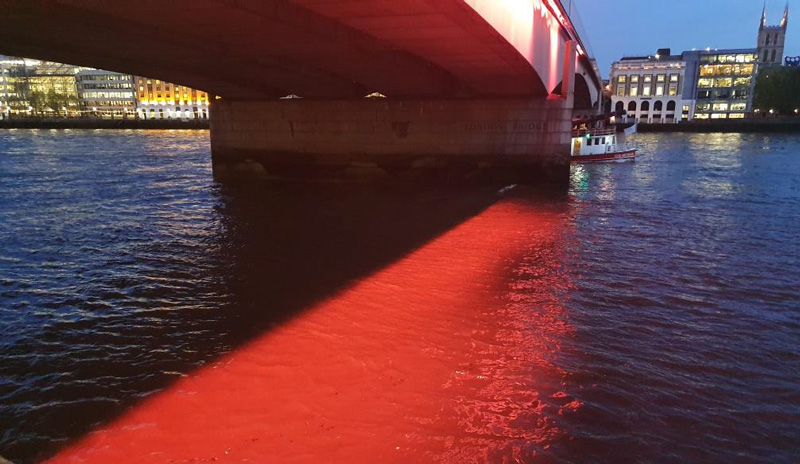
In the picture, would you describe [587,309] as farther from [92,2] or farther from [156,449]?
[92,2]

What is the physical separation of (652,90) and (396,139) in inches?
4305

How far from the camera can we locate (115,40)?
15.2 m

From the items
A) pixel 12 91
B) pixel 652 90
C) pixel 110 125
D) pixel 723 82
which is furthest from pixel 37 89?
pixel 723 82

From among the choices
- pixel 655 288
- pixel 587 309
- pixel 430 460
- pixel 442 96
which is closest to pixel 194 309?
pixel 430 460

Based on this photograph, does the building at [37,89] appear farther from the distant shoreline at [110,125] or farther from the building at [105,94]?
the distant shoreline at [110,125]

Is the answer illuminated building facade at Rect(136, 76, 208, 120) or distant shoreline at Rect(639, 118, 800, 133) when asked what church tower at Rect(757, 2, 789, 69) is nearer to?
distant shoreline at Rect(639, 118, 800, 133)

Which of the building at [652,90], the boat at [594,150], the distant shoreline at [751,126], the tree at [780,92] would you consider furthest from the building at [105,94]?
the tree at [780,92]

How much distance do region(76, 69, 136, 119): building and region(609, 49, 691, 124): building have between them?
115 metres

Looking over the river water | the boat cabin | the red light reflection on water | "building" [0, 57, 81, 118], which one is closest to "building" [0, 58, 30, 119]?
"building" [0, 57, 81, 118]

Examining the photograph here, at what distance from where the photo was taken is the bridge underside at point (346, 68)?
11.6 m

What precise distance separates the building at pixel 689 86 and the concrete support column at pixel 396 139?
334 feet

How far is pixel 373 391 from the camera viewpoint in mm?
5379

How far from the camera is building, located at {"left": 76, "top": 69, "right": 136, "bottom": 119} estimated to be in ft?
421

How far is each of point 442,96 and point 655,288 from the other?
15837 mm
